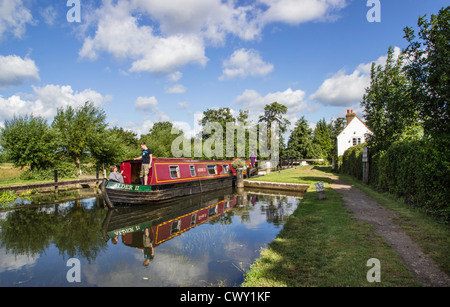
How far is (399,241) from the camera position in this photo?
488 cm

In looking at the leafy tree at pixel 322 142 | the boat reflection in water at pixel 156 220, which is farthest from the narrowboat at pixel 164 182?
the leafy tree at pixel 322 142

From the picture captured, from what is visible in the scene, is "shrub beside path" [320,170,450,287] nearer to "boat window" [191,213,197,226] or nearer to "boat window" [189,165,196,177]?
"boat window" [191,213,197,226]

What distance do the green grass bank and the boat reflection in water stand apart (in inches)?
112

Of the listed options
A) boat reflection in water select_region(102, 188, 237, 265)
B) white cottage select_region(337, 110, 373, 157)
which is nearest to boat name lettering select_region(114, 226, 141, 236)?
boat reflection in water select_region(102, 188, 237, 265)

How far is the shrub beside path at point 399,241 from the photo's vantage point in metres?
3.48

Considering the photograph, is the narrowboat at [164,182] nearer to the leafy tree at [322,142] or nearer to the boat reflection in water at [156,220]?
the boat reflection in water at [156,220]

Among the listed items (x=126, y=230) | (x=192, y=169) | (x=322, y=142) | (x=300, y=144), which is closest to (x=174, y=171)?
(x=192, y=169)

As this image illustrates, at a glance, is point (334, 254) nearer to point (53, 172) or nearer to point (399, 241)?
point (399, 241)

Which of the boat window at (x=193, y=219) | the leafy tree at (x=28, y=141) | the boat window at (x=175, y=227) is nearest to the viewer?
the boat window at (x=175, y=227)

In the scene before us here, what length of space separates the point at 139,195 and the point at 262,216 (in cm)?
542

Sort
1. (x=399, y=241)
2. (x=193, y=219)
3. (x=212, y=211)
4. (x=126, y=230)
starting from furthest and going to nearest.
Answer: (x=212, y=211), (x=193, y=219), (x=126, y=230), (x=399, y=241)

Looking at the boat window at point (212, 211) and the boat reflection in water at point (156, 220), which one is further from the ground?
the boat reflection in water at point (156, 220)

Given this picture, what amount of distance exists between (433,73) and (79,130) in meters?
20.6
